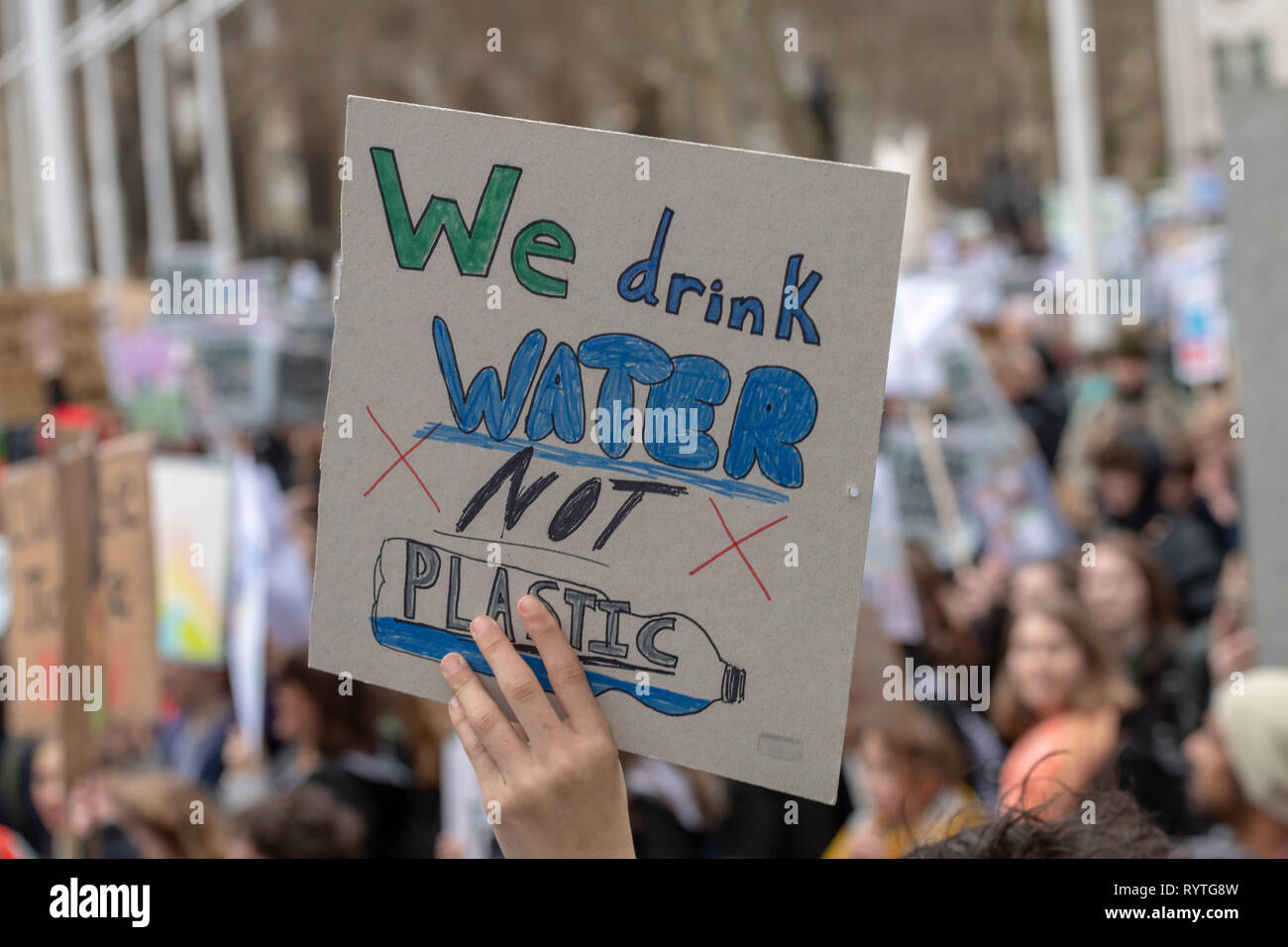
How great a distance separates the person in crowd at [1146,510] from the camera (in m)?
4.96

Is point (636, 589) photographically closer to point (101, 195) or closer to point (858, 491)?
point (858, 491)

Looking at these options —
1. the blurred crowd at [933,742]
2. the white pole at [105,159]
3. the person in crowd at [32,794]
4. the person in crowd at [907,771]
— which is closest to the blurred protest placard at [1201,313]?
the blurred crowd at [933,742]

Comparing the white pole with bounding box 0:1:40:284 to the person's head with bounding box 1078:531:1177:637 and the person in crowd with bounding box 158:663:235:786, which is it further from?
the person's head with bounding box 1078:531:1177:637

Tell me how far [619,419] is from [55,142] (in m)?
8.54

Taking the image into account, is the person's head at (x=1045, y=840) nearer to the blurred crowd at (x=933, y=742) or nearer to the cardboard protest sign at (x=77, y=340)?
the blurred crowd at (x=933, y=742)

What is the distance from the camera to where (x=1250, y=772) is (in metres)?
2.51

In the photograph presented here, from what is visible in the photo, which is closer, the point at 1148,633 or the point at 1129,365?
the point at 1148,633

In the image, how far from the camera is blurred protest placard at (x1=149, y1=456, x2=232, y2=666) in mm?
4457

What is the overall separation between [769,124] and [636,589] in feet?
89.8

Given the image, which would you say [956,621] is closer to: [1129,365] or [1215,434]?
[1215,434]

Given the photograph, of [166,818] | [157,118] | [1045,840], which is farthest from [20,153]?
[1045,840]

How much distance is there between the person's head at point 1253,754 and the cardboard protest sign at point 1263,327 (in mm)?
396

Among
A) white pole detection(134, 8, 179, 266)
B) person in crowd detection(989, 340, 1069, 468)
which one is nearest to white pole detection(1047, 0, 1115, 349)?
person in crowd detection(989, 340, 1069, 468)
